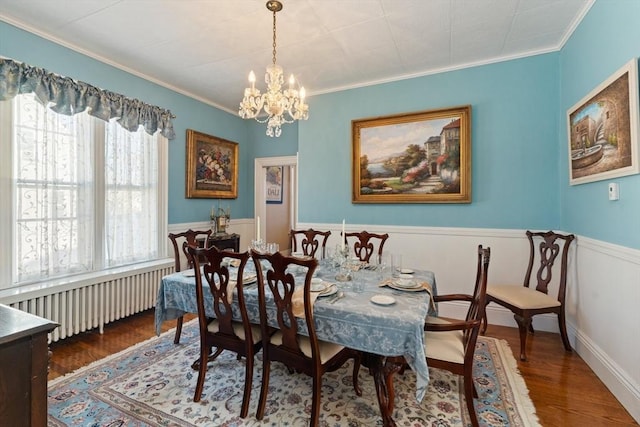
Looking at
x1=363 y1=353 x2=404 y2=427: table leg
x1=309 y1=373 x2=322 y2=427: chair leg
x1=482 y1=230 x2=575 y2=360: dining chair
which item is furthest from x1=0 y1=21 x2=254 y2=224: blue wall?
x1=482 y1=230 x2=575 y2=360: dining chair

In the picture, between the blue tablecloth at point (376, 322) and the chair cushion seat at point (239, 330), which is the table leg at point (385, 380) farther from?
the chair cushion seat at point (239, 330)

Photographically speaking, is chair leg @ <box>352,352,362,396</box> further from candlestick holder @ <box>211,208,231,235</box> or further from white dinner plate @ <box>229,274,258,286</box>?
candlestick holder @ <box>211,208,231,235</box>

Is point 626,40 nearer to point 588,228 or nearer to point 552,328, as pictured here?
point 588,228

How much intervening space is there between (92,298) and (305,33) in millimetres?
3158

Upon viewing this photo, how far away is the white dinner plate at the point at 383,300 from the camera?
64.8 inches

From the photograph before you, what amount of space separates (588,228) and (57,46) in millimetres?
4884

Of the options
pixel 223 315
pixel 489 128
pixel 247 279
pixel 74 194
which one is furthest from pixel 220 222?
pixel 489 128

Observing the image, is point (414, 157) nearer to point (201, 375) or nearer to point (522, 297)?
point (522, 297)

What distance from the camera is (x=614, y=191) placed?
1965mm

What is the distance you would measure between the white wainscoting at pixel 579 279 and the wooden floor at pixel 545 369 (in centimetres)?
10

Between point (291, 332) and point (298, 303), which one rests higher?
point (298, 303)

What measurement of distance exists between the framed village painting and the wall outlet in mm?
61

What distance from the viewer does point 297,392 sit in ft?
6.51

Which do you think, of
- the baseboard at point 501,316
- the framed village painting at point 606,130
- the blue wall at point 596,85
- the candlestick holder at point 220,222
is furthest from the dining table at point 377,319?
the candlestick holder at point 220,222
